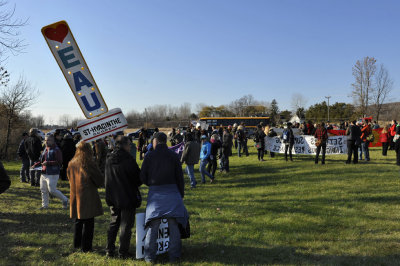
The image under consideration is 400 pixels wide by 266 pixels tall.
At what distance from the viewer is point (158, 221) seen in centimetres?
454

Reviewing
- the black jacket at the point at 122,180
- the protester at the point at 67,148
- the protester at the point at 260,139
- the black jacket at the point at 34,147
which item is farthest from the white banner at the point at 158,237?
the protester at the point at 260,139

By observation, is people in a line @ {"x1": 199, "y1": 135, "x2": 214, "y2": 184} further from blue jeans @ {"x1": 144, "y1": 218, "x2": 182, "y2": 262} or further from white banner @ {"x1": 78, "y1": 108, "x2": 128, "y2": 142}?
white banner @ {"x1": 78, "y1": 108, "x2": 128, "y2": 142}

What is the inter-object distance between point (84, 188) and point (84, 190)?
34 millimetres

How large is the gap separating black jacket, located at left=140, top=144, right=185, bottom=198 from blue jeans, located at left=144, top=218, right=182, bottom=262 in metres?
0.56

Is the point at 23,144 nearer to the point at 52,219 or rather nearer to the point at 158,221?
the point at 52,219

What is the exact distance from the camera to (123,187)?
4.65 meters

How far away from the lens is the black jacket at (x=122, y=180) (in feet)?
15.2

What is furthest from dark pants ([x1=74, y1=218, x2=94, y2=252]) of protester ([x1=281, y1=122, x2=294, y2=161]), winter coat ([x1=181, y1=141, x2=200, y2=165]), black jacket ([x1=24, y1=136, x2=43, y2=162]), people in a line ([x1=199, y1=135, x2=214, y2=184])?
protester ([x1=281, y1=122, x2=294, y2=161])

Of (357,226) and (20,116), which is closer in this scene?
(357,226)

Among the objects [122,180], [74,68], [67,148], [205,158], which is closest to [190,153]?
[205,158]

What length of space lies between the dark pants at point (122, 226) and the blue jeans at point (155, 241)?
1.25ft

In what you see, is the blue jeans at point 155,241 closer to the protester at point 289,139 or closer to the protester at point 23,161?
the protester at point 23,161

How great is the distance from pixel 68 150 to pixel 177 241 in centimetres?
825

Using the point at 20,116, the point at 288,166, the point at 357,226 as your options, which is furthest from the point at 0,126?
the point at 357,226
